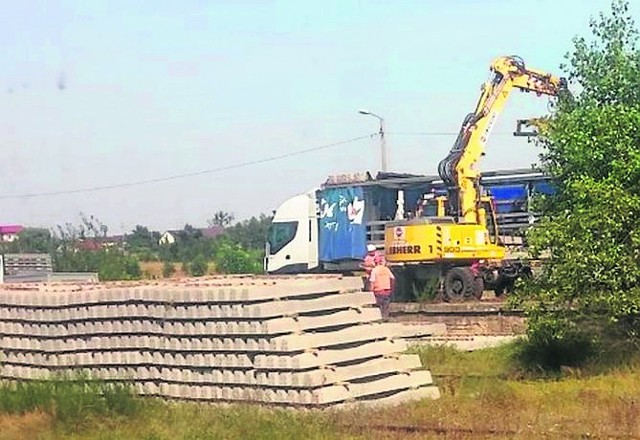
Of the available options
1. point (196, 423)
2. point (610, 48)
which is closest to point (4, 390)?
point (196, 423)

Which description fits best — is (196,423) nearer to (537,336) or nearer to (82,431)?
(82,431)

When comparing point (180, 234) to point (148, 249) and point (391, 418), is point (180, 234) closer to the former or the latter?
point (148, 249)

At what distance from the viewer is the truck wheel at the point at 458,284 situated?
1054 inches

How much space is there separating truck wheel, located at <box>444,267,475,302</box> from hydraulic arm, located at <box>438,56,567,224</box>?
8.82 ft

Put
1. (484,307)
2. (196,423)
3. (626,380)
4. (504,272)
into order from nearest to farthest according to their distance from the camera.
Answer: (196,423) → (626,380) → (484,307) → (504,272)

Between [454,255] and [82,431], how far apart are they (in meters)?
17.3

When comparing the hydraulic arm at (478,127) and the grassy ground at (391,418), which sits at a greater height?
the hydraulic arm at (478,127)

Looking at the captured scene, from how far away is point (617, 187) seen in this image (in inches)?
586

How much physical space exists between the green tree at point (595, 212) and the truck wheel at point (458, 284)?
10.1m

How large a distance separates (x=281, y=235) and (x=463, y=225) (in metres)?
10.1

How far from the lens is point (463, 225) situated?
1105 inches

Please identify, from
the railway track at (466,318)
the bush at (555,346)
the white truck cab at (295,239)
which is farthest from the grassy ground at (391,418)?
the white truck cab at (295,239)

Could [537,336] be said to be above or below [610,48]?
below

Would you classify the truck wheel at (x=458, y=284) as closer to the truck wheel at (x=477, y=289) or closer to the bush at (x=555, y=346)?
the truck wheel at (x=477, y=289)
